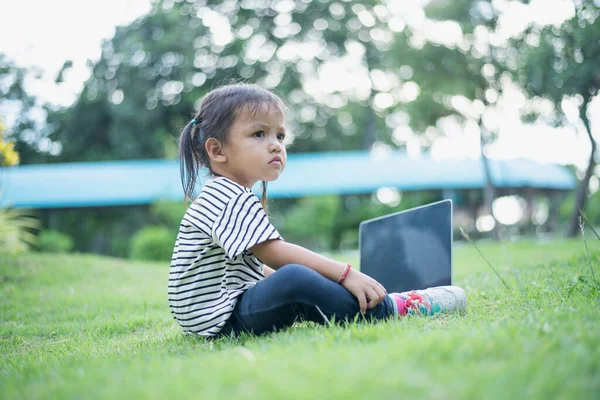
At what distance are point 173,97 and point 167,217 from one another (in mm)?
12914

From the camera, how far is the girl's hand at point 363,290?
2215mm

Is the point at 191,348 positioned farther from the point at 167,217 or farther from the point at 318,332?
the point at 167,217

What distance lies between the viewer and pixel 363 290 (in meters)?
2.22

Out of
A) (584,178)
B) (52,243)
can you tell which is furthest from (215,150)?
(52,243)

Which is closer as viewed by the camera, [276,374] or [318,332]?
[276,374]

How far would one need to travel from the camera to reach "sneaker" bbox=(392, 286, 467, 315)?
8.03ft

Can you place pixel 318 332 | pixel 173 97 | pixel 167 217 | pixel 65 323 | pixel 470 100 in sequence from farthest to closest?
pixel 173 97
pixel 470 100
pixel 167 217
pixel 65 323
pixel 318 332

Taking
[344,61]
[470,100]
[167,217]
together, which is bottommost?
[167,217]

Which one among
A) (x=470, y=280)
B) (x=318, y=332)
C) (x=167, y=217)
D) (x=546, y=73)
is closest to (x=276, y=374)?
(x=318, y=332)

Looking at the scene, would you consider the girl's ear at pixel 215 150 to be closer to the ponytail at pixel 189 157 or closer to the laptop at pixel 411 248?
the ponytail at pixel 189 157

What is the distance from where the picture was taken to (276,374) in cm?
136

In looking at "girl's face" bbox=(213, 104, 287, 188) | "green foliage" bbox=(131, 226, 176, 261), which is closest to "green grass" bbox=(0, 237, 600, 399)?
"girl's face" bbox=(213, 104, 287, 188)

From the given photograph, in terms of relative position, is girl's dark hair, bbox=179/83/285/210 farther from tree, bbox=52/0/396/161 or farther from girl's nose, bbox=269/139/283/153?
tree, bbox=52/0/396/161

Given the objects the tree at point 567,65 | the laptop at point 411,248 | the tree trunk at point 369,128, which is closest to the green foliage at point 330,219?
the tree at point 567,65
